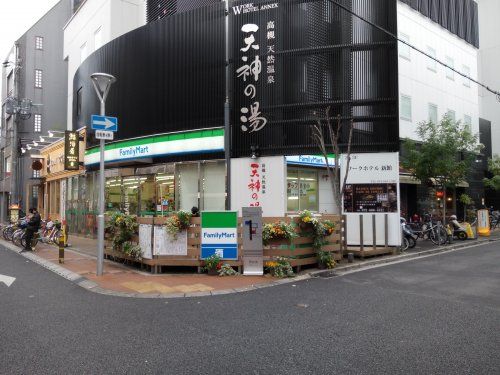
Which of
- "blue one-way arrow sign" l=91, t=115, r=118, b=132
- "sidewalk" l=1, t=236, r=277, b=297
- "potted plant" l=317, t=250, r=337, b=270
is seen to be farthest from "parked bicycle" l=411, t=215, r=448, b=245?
"blue one-way arrow sign" l=91, t=115, r=118, b=132

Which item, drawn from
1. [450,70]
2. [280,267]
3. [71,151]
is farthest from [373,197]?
[450,70]

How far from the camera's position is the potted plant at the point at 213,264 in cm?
955

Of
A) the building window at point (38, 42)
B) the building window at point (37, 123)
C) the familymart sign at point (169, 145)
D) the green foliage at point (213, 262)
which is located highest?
the building window at point (38, 42)

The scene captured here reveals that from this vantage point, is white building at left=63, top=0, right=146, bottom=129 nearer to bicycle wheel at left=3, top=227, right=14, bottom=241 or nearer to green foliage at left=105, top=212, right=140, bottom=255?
bicycle wheel at left=3, top=227, right=14, bottom=241

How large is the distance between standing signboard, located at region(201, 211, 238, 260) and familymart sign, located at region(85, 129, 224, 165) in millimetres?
5494

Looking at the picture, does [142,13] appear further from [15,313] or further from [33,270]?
[15,313]

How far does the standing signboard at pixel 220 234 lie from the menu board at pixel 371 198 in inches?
181

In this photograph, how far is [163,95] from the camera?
16500 mm

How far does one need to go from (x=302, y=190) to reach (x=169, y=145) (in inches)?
218

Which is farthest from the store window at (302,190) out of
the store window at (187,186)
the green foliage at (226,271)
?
the green foliage at (226,271)

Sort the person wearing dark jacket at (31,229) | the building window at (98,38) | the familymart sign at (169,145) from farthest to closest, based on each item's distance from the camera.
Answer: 1. the building window at (98,38)
2. the familymart sign at (169,145)
3. the person wearing dark jacket at (31,229)

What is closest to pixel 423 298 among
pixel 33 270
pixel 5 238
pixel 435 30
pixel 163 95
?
pixel 33 270

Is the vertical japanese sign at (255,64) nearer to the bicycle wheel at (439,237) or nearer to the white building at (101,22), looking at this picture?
the bicycle wheel at (439,237)

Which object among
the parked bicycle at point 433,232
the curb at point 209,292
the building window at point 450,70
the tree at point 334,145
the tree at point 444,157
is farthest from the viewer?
the building window at point 450,70
